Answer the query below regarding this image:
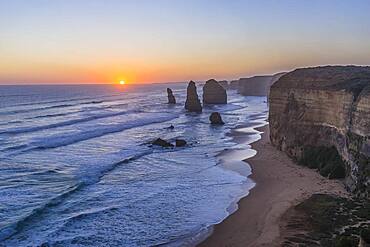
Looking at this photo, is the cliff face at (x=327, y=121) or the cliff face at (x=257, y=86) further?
the cliff face at (x=257, y=86)

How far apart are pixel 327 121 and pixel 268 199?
914 centimetres

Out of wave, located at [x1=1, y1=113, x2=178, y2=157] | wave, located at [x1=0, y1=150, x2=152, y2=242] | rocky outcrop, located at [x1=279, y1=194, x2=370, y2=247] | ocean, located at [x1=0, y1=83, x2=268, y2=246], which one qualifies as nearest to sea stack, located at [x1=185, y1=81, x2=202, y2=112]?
wave, located at [x1=1, y1=113, x2=178, y2=157]

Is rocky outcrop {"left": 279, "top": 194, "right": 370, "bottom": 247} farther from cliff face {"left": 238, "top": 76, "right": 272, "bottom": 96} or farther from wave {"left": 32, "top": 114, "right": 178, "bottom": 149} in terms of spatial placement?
cliff face {"left": 238, "top": 76, "right": 272, "bottom": 96}

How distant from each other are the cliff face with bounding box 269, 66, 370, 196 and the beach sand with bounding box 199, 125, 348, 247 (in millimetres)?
1074

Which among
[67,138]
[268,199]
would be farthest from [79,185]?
[67,138]

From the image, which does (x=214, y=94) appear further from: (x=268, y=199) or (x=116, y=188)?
(x=268, y=199)

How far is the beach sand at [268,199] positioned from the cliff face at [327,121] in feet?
3.52

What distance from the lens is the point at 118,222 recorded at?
1828 cm

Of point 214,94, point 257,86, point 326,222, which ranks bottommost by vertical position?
point 326,222

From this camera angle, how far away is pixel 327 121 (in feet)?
89.0

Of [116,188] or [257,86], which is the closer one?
[116,188]

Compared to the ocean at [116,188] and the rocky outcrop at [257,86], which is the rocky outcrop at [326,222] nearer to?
the ocean at [116,188]

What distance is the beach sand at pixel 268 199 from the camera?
16016 mm

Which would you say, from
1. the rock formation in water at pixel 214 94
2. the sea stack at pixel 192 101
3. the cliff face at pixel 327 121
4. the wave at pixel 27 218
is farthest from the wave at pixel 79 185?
the rock formation in water at pixel 214 94
